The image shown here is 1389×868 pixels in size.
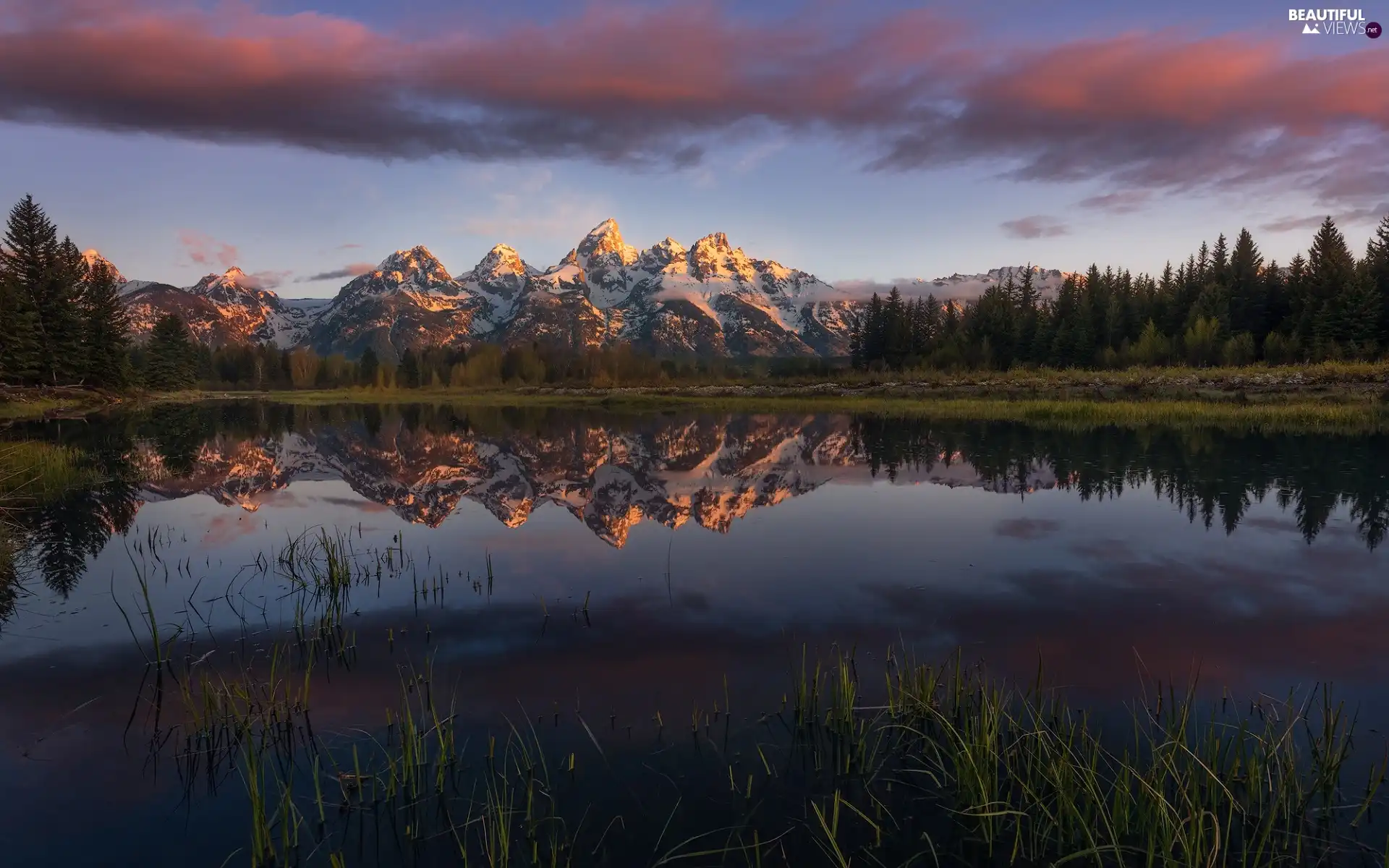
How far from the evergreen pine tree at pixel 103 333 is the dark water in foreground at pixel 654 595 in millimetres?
53947

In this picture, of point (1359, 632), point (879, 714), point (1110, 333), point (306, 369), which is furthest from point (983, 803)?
point (306, 369)

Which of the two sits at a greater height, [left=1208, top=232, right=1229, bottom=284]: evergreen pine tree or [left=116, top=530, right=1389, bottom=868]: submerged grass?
[left=1208, top=232, right=1229, bottom=284]: evergreen pine tree

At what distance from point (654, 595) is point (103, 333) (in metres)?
90.6

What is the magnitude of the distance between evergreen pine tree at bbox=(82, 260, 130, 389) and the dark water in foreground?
177ft

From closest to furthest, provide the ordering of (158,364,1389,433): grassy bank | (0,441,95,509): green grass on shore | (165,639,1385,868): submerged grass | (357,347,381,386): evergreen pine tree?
1. (165,639,1385,868): submerged grass
2. (0,441,95,509): green grass on shore
3. (158,364,1389,433): grassy bank
4. (357,347,381,386): evergreen pine tree

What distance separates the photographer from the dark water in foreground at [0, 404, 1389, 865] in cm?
813

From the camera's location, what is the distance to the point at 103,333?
78562mm

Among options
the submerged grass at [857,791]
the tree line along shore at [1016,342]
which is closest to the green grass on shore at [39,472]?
the tree line along shore at [1016,342]

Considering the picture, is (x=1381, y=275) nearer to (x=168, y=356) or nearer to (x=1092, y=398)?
(x=1092, y=398)

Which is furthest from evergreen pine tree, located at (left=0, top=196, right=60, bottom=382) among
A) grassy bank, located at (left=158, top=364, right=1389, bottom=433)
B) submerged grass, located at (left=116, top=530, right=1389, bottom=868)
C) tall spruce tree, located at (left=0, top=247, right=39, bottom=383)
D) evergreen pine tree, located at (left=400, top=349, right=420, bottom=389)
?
evergreen pine tree, located at (left=400, top=349, right=420, bottom=389)

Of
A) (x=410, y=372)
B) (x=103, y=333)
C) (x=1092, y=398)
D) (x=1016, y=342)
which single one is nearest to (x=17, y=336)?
(x=103, y=333)

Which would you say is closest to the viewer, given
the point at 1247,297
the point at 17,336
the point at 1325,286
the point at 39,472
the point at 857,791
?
the point at 857,791

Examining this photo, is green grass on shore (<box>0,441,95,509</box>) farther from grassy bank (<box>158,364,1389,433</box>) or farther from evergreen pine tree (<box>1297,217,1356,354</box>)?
evergreen pine tree (<box>1297,217,1356,354</box>)

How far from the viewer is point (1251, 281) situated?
3467 inches
